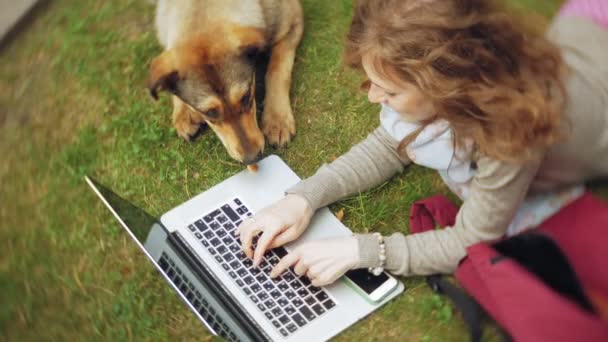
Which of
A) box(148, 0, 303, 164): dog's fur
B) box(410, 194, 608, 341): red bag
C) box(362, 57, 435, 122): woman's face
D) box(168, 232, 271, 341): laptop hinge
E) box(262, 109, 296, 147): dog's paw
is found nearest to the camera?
box(410, 194, 608, 341): red bag

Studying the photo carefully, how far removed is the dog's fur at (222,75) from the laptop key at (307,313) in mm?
708

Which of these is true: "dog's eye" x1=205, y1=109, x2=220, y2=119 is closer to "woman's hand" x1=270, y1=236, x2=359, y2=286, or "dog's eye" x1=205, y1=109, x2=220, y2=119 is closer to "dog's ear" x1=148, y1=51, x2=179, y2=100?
"dog's ear" x1=148, y1=51, x2=179, y2=100

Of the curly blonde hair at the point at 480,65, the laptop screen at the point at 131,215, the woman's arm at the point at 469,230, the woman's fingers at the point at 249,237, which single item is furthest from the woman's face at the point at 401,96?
the laptop screen at the point at 131,215

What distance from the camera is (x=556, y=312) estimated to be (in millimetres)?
1764

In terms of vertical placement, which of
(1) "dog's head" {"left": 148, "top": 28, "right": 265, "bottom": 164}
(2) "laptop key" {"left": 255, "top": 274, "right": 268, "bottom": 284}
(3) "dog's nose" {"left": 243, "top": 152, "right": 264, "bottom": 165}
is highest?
(1) "dog's head" {"left": 148, "top": 28, "right": 265, "bottom": 164}

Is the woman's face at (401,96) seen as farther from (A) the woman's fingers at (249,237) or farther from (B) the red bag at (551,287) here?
(A) the woman's fingers at (249,237)

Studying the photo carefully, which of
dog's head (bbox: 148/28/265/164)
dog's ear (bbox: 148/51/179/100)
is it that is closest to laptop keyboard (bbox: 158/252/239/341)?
dog's head (bbox: 148/28/265/164)

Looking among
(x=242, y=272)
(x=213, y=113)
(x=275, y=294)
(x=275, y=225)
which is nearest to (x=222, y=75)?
(x=213, y=113)

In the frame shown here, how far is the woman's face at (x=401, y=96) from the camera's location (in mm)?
2074

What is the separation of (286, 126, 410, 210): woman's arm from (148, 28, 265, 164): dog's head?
34 cm

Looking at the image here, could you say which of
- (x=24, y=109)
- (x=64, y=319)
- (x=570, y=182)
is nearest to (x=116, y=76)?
(x=24, y=109)

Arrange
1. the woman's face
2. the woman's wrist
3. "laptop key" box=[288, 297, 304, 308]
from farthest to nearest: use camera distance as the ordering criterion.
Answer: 1. the woman's wrist
2. "laptop key" box=[288, 297, 304, 308]
3. the woman's face

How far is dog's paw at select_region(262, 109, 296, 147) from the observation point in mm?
3141

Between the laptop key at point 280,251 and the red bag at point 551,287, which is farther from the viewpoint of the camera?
the laptop key at point 280,251
